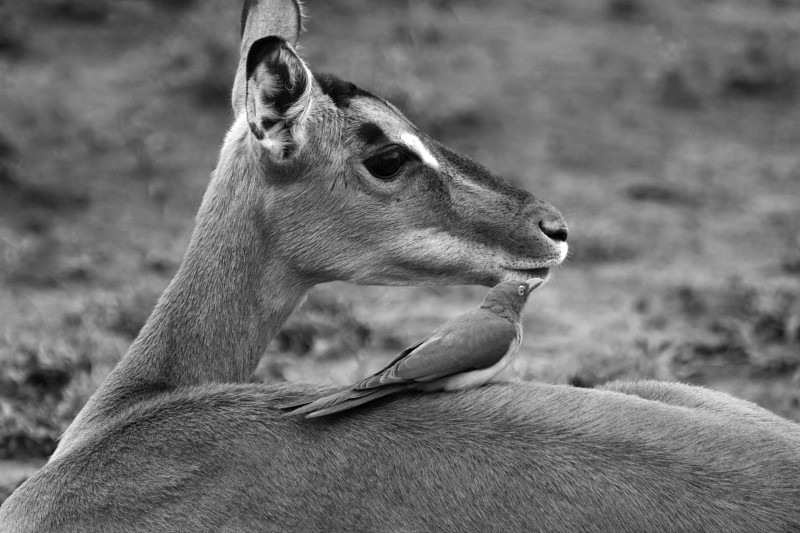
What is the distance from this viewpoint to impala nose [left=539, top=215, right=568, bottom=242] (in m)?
4.50

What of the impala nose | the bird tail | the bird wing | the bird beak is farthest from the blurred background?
the bird wing

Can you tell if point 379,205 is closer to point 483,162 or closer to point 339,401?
point 339,401

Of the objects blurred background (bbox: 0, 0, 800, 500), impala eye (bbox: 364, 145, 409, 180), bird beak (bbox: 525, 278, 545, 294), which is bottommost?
blurred background (bbox: 0, 0, 800, 500)

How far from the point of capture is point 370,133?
14.5ft

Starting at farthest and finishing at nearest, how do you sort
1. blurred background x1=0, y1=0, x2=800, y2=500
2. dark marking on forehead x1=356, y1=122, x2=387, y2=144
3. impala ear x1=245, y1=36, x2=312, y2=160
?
blurred background x1=0, y1=0, x2=800, y2=500
dark marking on forehead x1=356, y1=122, x2=387, y2=144
impala ear x1=245, y1=36, x2=312, y2=160

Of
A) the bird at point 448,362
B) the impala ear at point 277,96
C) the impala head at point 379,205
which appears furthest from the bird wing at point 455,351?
the impala ear at point 277,96

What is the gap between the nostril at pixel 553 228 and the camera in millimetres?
4504

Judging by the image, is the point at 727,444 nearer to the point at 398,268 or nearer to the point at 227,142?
the point at 398,268

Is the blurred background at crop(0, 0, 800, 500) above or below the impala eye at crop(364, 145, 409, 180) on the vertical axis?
below

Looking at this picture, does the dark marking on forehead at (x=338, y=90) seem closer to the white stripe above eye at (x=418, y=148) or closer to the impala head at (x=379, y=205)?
the impala head at (x=379, y=205)

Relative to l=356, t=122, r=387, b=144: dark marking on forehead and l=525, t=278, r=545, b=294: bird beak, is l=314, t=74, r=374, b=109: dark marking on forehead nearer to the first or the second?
l=356, t=122, r=387, b=144: dark marking on forehead

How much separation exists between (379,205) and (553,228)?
64 centimetres

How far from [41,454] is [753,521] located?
347cm

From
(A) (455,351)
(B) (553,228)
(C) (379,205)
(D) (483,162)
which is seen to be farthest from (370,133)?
(D) (483,162)
